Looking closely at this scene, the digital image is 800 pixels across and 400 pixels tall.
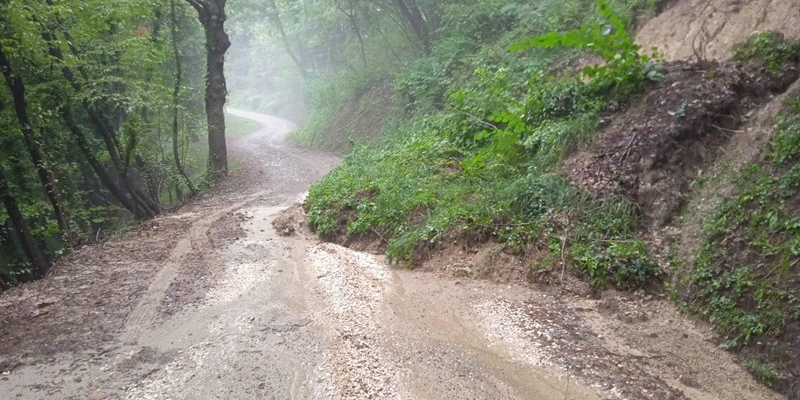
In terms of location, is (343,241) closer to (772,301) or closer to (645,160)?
(645,160)

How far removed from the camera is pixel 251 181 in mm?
17016

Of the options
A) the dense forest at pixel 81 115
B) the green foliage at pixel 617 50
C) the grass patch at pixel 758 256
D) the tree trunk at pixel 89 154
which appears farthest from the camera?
the tree trunk at pixel 89 154

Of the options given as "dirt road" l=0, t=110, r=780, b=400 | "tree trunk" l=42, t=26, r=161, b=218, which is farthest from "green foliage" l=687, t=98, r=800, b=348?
"tree trunk" l=42, t=26, r=161, b=218

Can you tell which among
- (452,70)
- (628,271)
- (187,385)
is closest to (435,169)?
(628,271)

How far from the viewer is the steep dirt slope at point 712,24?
670 cm

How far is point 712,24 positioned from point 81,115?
53.3 feet

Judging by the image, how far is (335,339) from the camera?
5.11 metres

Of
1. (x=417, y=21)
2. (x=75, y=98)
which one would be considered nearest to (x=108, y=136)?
(x=75, y=98)

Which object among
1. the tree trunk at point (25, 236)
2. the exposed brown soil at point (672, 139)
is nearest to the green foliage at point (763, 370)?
the exposed brown soil at point (672, 139)

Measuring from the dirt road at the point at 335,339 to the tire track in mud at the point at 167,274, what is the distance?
4 centimetres

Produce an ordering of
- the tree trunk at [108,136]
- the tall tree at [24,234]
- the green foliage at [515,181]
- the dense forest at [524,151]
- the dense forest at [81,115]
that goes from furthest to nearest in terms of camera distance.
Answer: the tree trunk at [108,136], the dense forest at [81,115], the tall tree at [24,234], the green foliage at [515,181], the dense forest at [524,151]

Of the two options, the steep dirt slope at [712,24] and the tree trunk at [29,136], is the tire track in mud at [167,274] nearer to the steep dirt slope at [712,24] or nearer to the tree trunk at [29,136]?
the tree trunk at [29,136]

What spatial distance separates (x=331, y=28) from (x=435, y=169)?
914 inches

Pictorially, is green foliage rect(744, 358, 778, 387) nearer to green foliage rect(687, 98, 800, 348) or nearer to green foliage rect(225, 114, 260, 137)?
green foliage rect(687, 98, 800, 348)
